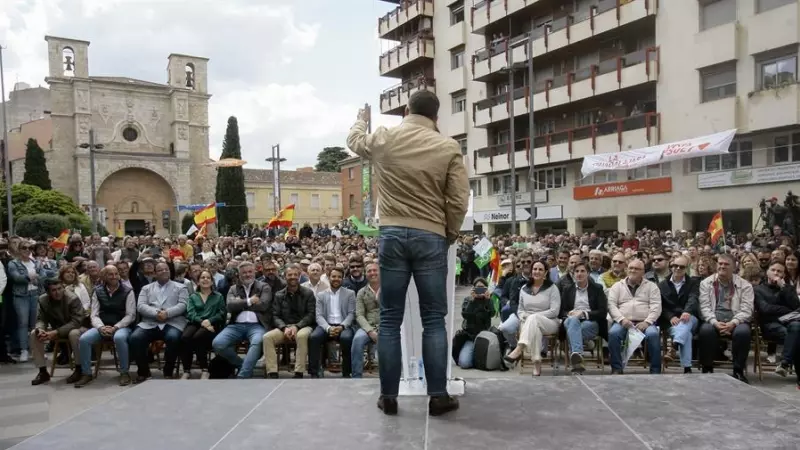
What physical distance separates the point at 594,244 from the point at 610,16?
44.7 ft

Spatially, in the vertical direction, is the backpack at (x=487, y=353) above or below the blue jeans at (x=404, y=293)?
below

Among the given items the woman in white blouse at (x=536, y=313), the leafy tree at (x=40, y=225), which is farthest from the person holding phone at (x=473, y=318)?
the leafy tree at (x=40, y=225)

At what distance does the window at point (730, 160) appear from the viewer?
75.7 feet

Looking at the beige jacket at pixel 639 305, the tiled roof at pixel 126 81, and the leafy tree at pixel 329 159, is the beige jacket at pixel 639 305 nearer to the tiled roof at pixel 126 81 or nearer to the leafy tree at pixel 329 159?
the tiled roof at pixel 126 81

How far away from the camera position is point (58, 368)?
8859 millimetres

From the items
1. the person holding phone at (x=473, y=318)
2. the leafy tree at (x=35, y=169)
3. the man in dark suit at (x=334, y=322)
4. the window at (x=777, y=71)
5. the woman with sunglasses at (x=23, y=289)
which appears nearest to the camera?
the man in dark suit at (x=334, y=322)

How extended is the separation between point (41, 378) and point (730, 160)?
24.2 m

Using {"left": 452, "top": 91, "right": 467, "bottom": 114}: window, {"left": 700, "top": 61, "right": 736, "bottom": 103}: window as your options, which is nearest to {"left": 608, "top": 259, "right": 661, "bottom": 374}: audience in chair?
{"left": 700, "top": 61, "right": 736, "bottom": 103}: window

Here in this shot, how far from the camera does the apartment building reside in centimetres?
2214

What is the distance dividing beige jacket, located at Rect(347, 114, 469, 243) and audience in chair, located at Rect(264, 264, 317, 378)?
450 centimetres

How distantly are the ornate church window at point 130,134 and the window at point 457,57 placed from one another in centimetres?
3595

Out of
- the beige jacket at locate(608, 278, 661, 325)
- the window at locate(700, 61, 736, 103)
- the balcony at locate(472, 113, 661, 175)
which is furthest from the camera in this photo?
the balcony at locate(472, 113, 661, 175)

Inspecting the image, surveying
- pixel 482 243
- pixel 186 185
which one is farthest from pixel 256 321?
pixel 186 185

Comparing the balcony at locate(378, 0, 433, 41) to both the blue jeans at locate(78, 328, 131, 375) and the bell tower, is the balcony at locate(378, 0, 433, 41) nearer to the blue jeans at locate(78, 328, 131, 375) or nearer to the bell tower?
the bell tower
